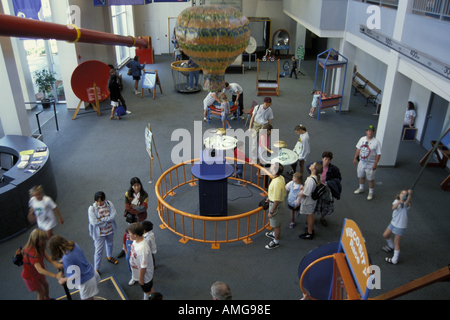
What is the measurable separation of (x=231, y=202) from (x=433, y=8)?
5.91 meters

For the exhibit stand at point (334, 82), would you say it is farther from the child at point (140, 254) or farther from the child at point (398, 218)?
the child at point (140, 254)

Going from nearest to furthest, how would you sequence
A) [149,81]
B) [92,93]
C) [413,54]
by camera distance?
[413,54] < [92,93] < [149,81]

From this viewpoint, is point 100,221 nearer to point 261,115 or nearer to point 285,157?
point 285,157

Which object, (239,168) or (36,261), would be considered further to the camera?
(239,168)

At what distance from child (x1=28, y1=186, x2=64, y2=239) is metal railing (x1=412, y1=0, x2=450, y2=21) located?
25.9 feet

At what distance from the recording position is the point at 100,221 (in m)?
5.99

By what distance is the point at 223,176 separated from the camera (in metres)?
7.54

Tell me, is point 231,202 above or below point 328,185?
below

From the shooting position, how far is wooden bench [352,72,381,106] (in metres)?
15.0

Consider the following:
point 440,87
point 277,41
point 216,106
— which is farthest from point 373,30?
point 277,41

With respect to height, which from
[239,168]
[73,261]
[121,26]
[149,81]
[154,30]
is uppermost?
[121,26]

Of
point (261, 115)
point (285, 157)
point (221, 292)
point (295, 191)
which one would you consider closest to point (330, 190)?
point (295, 191)

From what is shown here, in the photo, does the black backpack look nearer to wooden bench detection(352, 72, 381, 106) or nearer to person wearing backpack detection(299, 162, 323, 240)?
person wearing backpack detection(299, 162, 323, 240)

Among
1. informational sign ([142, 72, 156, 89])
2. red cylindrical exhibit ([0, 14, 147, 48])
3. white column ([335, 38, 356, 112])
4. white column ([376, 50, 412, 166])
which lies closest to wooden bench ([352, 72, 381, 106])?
white column ([335, 38, 356, 112])
